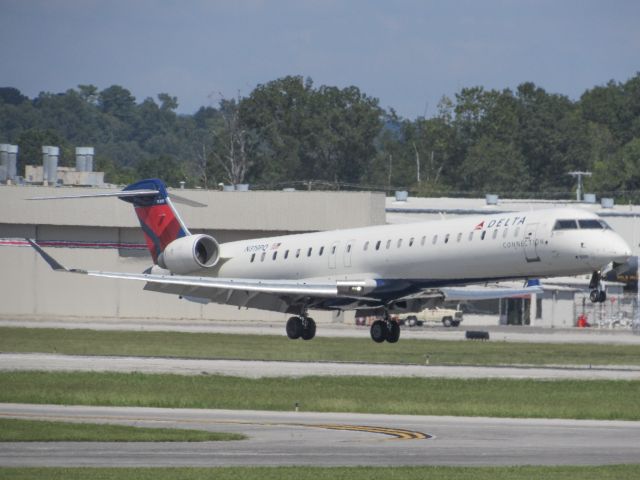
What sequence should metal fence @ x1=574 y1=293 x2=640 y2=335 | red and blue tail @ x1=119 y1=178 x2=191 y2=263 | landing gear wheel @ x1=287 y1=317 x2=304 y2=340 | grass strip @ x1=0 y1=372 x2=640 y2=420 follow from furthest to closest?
1. metal fence @ x1=574 y1=293 x2=640 y2=335
2. red and blue tail @ x1=119 y1=178 x2=191 y2=263
3. landing gear wheel @ x1=287 y1=317 x2=304 y2=340
4. grass strip @ x1=0 y1=372 x2=640 y2=420

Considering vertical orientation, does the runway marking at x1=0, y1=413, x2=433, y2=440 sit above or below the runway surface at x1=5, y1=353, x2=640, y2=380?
above

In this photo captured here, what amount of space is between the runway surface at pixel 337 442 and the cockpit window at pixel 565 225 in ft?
37.2

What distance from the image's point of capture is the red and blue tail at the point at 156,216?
160 ft

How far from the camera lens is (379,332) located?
4500cm

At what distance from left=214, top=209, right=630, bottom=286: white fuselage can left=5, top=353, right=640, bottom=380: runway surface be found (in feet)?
9.54

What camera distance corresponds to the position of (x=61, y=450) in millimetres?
21547

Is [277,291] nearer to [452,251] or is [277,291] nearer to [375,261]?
[375,261]

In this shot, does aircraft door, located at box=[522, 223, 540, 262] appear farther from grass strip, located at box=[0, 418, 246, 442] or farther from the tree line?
the tree line

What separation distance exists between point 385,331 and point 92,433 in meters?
22.2

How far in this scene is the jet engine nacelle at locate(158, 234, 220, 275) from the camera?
155 feet

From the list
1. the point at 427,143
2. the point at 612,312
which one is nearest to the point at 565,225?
the point at 612,312

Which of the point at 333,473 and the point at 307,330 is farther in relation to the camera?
the point at 307,330

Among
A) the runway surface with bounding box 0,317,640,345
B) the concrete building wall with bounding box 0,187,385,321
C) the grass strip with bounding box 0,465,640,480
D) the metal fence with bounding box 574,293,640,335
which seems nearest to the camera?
the grass strip with bounding box 0,465,640,480

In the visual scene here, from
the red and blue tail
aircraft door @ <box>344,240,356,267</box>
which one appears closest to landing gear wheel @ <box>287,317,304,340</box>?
aircraft door @ <box>344,240,356,267</box>
